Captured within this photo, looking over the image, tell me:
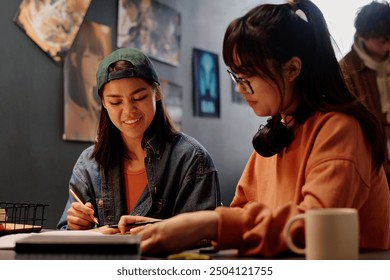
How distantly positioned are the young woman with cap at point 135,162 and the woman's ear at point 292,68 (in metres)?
0.46

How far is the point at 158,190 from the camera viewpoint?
49.4 inches

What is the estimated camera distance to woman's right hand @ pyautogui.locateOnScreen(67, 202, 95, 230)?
1220 mm

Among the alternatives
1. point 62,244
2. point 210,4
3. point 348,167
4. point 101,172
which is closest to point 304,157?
point 348,167

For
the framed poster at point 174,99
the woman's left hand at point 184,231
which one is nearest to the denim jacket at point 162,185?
the framed poster at point 174,99

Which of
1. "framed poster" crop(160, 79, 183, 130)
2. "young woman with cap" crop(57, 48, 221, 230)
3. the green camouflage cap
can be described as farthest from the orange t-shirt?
"framed poster" crop(160, 79, 183, 130)

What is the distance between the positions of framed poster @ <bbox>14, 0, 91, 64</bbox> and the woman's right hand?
1.59ft

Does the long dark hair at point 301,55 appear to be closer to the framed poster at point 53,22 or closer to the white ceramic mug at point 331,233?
the white ceramic mug at point 331,233

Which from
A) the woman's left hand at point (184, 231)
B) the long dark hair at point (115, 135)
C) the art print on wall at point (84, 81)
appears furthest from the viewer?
the art print on wall at point (84, 81)

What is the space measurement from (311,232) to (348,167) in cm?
16

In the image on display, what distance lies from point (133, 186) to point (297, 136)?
0.49 meters

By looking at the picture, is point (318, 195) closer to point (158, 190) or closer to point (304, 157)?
point (304, 157)

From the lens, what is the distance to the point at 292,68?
86 centimetres

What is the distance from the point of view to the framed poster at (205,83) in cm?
155

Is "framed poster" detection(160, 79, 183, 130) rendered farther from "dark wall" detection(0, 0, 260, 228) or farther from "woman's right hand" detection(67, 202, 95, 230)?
"woman's right hand" detection(67, 202, 95, 230)
